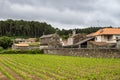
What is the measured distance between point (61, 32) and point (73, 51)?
110 meters

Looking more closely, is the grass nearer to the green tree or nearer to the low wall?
the low wall

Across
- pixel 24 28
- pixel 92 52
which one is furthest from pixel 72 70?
pixel 24 28

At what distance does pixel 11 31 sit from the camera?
16050 centimetres

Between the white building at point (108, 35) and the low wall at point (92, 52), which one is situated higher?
the white building at point (108, 35)

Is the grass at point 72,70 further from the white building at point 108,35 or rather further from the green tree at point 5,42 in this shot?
the green tree at point 5,42

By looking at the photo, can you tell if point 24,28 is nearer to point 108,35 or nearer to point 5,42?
point 5,42

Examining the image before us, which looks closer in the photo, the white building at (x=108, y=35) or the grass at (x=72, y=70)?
the grass at (x=72, y=70)

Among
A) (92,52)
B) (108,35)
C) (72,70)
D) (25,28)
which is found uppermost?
(25,28)

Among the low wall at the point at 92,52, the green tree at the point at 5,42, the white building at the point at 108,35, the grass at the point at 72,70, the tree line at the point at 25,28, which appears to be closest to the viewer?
the grass at the point at 72,70

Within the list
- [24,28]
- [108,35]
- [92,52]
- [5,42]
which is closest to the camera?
[92,52]

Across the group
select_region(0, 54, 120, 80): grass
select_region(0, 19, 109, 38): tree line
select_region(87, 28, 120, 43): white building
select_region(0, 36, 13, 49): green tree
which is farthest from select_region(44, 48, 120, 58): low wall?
select_region(0, 19, 109, 38): tree line

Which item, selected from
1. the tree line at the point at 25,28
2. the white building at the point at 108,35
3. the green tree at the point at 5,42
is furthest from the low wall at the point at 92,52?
the tree line at the point at 25,28

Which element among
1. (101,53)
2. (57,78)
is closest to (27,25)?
(101,53)

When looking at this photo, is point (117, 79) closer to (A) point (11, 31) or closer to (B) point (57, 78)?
(B) point (57, 78)
